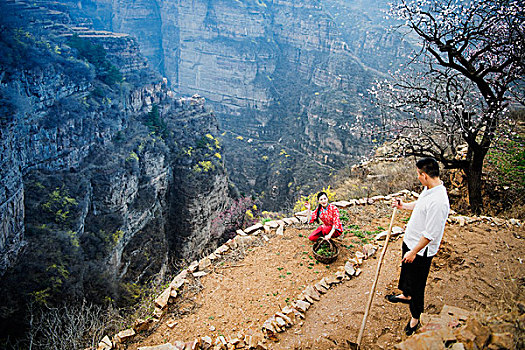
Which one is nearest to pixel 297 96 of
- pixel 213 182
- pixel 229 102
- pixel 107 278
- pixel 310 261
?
pixel 229 102

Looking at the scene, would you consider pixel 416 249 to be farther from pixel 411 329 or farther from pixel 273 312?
pixel 273 312

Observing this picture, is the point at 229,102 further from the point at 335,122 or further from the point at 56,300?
the point at 56,300

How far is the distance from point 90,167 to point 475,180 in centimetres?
2253

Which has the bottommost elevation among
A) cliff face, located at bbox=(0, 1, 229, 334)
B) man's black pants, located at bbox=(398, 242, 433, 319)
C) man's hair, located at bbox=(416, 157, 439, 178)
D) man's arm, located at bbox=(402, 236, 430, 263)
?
cliff face, located at bbox=(0, 1, 229, 334)

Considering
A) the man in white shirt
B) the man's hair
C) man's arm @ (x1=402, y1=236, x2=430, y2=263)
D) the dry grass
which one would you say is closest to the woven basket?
the man in white shirt

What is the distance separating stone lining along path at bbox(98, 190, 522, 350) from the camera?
14.6 ft

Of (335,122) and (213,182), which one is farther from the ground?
(335,122)

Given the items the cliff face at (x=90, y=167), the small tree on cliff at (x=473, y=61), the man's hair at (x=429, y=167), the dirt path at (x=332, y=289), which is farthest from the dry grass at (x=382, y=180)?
the cliff face at (x=90, y=167)

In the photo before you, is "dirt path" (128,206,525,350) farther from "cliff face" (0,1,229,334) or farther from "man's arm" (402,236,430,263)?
"cliff face" (0,1,229,334)

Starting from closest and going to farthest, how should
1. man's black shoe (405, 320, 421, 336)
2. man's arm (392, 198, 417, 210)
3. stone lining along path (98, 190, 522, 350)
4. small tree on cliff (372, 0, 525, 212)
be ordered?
man's black shoe (405, 320, 421, 336), man's arm (392, 198, 417, 210), stone lining along path (98, 190, 522, 350), small tree on cliff (372, 0, 525, 212)

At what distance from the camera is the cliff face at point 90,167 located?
47.9ft

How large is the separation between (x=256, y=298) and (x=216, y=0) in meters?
72.7

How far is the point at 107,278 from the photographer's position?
17.6 metres

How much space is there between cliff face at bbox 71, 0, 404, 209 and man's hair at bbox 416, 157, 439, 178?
133 feet
